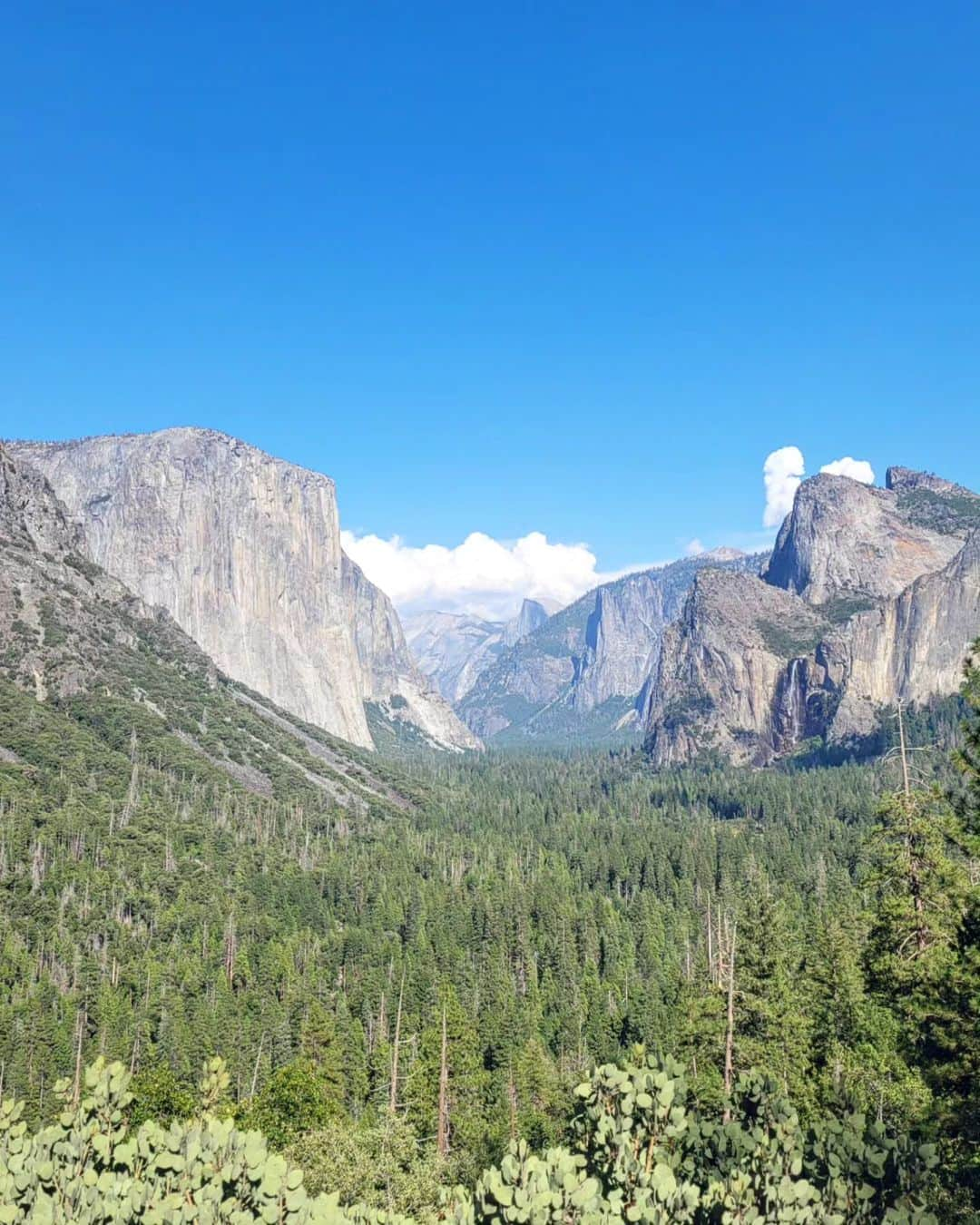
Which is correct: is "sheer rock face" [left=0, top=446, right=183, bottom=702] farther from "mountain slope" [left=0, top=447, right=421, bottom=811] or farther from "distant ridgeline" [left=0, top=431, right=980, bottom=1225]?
"distant ridgeline" [left=0, top=431, right=980, bottom=1225]

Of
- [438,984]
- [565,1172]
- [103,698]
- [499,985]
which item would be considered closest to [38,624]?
[103,698]

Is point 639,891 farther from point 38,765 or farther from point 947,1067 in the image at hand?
point 947,1067

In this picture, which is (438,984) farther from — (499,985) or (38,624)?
(38,624)

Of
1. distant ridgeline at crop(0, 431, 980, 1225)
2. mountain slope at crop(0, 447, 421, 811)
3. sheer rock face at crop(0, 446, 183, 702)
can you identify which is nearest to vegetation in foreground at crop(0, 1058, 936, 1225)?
distant ridgeline at crop(0, 431, 980, 1225)

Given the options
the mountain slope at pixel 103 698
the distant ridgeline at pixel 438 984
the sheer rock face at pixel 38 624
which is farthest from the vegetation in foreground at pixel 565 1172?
the sheer rock face at pixel 38 624

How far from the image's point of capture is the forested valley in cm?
1883

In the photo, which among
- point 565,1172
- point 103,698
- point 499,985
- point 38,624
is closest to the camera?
point 565,1172

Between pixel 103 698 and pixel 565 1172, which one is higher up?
pixel 103 698

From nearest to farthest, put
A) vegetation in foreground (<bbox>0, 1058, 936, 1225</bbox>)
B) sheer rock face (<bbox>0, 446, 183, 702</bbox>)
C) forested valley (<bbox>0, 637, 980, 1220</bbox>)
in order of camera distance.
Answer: vegetation in foreground (<bbox>0, 1058, 936, 1225</bbox>)
forested valley (<bbox>0, 637, 980, 1220</bbox>)
sheer rock face (<bbox>0, 446, 183, 702</bbox>)

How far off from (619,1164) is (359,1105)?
50440mm

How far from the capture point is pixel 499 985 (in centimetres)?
8188

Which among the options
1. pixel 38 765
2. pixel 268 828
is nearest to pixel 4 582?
pixel 38 765

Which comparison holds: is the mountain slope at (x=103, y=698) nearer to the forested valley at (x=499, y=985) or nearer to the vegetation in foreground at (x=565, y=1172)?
the forested valley at (x=499, y=985)

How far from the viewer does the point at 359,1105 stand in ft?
199
